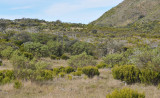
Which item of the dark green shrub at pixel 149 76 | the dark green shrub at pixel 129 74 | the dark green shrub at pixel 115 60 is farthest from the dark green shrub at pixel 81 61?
the dark green shrub at pixel 149 76

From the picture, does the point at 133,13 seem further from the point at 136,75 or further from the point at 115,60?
the point at 136,75

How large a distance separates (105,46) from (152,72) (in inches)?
898

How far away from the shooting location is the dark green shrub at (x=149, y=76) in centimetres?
771

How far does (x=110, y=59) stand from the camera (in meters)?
17.4

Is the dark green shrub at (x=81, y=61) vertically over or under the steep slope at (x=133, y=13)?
under

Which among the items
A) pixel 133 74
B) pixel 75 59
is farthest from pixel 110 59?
pixel 133 74

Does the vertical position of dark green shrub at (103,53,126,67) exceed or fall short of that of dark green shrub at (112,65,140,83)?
it falls short

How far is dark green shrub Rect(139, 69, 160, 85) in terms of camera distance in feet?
25.3

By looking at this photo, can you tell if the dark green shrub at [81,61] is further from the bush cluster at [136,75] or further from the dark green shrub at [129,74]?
the dark green shrub at [129,74]

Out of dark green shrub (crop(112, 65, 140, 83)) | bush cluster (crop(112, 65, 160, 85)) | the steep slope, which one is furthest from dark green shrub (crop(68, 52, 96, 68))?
the steep slope

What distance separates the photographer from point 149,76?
25.5 ft

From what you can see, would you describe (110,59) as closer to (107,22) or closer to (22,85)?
(22,85)

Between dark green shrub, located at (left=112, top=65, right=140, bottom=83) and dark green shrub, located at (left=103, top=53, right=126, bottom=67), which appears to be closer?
dark green shrub, located at (left=112, top=65, right=140, bottom=83)

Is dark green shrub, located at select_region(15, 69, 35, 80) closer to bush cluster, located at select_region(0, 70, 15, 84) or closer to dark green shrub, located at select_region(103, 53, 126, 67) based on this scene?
bush cluster, located at select_region(0, 70, 15, 84)
